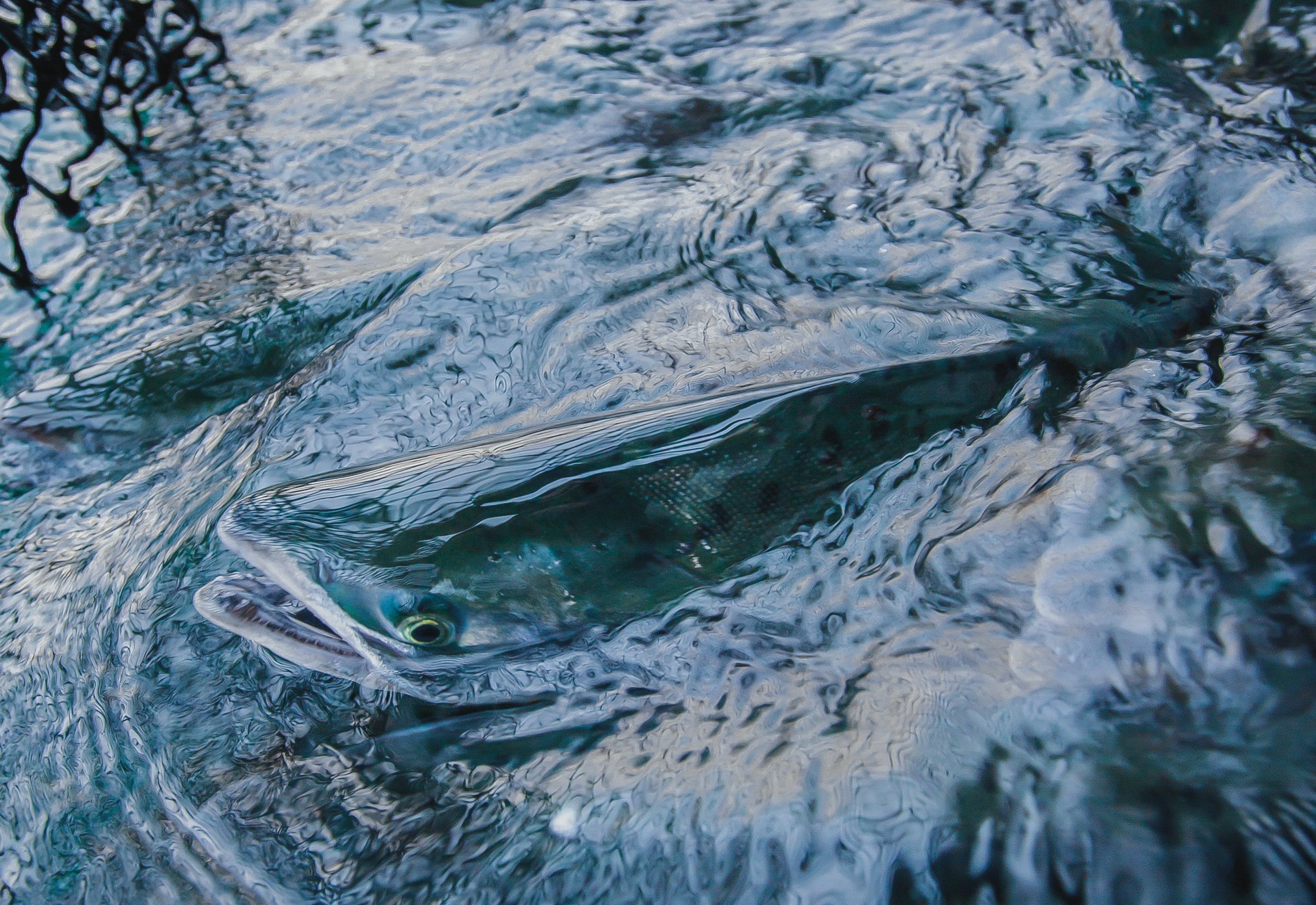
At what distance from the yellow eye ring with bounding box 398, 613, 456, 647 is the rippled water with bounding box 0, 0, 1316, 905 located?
0.17 metres

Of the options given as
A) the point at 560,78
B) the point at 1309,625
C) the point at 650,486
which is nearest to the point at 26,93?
the point at 560,78

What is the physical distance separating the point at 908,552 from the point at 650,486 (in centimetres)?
72

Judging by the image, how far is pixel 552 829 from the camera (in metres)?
2.04

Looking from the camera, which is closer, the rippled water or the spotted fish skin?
the rippled water

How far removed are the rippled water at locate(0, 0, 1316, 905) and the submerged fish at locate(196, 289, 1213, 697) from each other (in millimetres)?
93

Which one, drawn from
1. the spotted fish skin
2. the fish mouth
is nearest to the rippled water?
the spotted fish skin

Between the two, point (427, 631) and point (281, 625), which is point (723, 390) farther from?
point (281, 625)

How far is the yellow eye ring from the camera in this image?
6.81ft

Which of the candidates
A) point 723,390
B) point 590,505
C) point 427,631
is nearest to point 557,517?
point 590,505

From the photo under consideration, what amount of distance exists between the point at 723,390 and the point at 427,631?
1068 millimetres

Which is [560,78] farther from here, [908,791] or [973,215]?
[908,791]

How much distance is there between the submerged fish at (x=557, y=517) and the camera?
6.81 feet

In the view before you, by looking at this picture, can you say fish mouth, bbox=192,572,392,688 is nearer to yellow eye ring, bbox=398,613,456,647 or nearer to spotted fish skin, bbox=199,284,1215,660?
spotted fish skin, bbox=199,284,1215,660

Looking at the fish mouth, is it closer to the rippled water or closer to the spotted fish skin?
the spotted fish skin
